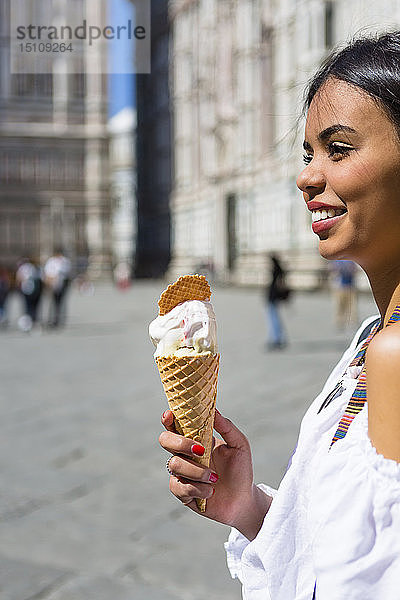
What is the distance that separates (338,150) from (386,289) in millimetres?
203

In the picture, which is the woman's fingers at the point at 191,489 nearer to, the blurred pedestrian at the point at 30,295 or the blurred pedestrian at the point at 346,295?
the blurred pedestrian at the point at 346,295

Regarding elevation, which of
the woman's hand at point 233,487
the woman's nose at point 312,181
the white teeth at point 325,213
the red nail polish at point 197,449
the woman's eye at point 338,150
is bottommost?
the woman's hand at point 233,487

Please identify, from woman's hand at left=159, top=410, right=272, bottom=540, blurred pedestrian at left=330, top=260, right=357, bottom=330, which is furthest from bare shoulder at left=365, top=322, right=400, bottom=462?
blurred pedestrian at left=330, top=260, right=357, bottom=330

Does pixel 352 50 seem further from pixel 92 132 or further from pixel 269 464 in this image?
pixel 92 132

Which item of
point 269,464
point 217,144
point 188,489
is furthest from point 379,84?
point 217,144

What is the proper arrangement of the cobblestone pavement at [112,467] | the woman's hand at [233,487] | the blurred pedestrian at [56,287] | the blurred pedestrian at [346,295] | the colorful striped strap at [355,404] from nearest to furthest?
the colorful striped strap at [355,404] < the woman's hand at [233,487] < the cobblestone pavement at [112,467] < the blurred pedestrian at [346,295] < the blurred pedestrian at [56,287]

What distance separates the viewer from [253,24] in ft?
98.4

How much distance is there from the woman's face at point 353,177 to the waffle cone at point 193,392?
0.26 meters

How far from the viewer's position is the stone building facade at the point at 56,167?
4381cm

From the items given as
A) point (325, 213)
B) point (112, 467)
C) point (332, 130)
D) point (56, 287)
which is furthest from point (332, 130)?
point (56, 287)

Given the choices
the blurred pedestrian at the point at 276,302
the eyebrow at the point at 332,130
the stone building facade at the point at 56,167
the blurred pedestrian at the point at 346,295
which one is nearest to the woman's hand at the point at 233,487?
the eyebrow at the point at 332,130

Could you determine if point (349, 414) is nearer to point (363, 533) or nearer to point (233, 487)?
point (363, 533)

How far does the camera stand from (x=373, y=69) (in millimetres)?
1055

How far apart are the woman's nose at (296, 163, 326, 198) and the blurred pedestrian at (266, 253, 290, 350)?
8849 mm
